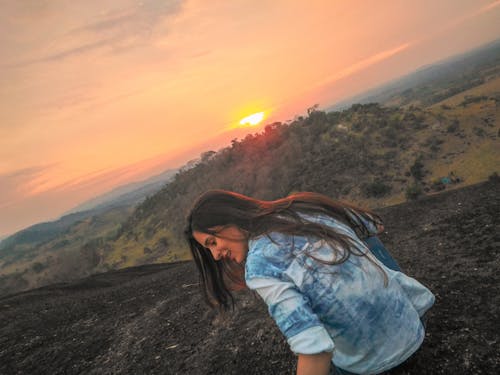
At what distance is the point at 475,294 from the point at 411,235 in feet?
15.2

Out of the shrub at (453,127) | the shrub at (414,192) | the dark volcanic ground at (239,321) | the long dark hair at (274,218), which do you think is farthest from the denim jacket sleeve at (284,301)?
the shrub at (453,127)

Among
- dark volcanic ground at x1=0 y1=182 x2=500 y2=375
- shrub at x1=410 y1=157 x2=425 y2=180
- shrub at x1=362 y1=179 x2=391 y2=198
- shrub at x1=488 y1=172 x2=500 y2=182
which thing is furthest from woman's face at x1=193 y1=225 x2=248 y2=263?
shrub at x1=410 y1=157 x2=425 y2=180

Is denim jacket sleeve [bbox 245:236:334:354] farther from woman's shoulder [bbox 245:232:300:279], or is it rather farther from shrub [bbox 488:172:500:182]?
shrub [bbox 488:172:500:182]

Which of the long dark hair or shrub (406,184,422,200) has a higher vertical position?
the long dark hair

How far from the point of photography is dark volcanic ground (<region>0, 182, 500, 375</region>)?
3.97 metres

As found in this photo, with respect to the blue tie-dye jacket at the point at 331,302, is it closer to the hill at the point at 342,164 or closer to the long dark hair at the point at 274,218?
the long dark hair at the point at 274,218

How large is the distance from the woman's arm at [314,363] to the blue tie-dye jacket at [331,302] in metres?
0.04

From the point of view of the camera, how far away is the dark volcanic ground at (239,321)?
3975 mm

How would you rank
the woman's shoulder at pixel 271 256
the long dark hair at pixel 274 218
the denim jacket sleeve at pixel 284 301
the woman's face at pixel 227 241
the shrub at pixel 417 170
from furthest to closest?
the shrub at pixel 417 170 < the woman's face at pixel 227 241 < the long dark hair at pixel 274 218 < the woman's shoulder at pixel 271 256 < the denim jacket sleeve at pixel 284 301

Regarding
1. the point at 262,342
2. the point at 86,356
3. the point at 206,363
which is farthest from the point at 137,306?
the point at 262,342

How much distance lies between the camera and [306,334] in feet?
4.01

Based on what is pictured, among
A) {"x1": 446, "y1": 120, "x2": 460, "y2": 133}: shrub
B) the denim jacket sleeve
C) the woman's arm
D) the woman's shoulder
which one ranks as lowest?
{"x1": 446, "y1": 120, "x2": 460, "y2": 133}: shrub

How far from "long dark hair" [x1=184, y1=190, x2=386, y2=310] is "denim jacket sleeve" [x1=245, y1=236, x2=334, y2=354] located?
0.47 feet

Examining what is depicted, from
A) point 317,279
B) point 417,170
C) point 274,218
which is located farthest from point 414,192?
point 317,279
